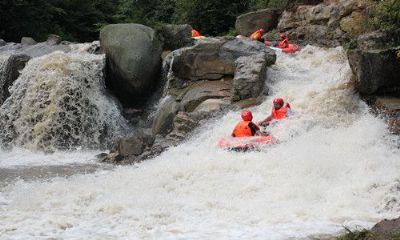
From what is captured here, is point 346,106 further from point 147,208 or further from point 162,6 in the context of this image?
point 162,6

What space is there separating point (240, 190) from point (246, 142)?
79.0 inches

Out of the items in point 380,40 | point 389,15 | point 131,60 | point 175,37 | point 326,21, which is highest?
point 389,15

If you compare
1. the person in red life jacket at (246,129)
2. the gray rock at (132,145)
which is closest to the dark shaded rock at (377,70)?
the person in red life jacket at (246,129)

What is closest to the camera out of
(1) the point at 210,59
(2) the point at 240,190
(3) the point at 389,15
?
(2) the point at 240,190

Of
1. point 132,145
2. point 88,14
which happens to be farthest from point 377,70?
point 88,14

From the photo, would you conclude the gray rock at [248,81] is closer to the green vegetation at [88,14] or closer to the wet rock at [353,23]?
the wet rock at [353,23]

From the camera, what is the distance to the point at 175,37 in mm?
15664

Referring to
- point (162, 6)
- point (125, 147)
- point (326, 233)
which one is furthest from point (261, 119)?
point (162, 6)

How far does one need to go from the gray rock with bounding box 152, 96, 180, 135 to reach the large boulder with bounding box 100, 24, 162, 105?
1.52 meters

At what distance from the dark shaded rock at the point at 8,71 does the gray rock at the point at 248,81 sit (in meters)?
6.74

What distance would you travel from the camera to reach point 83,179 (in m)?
9.12

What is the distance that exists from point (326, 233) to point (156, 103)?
30.1ft

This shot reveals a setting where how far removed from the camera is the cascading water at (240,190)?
6328 mm

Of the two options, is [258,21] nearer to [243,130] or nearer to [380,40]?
[380,40]
